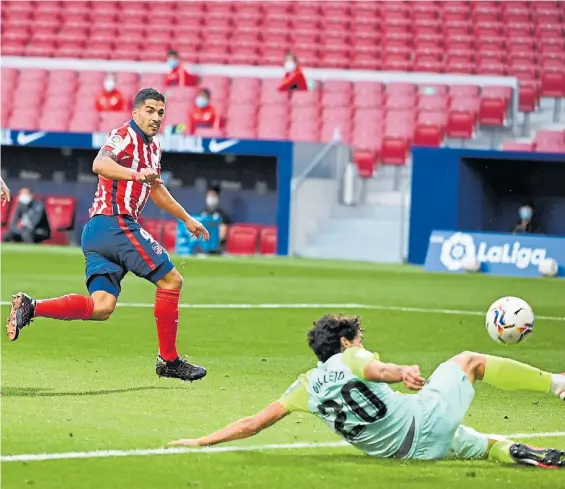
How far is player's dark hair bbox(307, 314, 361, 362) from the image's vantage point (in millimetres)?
6797

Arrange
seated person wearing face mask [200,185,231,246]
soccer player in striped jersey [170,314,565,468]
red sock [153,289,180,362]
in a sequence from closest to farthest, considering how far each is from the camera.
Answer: soccer player in striped jersey [170,314,565,468], red sock [153,289,180,362], seated person wearing face mask [200,185,231,246]

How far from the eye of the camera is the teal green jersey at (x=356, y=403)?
6.72 metres

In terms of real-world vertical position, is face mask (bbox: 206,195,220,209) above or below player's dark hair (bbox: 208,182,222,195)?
below

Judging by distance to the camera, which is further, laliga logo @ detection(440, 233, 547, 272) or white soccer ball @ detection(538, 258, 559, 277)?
laliga logo @ detection(440, 233, 547, 272)

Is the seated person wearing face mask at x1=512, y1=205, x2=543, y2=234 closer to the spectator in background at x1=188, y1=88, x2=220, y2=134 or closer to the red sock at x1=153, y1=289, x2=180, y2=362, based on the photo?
the spectator in background at x1=188, y1=88, x2=220, y2=134

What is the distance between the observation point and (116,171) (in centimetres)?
920

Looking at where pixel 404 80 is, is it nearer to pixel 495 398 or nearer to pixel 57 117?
pixel 57 117

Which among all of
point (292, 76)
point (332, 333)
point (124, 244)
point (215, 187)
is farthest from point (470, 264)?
point (332, 333)

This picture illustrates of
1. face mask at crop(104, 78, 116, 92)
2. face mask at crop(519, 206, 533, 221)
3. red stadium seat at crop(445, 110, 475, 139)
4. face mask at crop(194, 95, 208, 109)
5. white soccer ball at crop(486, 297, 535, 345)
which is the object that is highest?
face mask at crop(104, 78, 116, 92)

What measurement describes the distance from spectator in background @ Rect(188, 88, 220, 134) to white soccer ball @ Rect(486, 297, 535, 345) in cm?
1852

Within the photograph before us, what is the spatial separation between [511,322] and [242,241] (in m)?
17.7

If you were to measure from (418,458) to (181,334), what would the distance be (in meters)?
6.32

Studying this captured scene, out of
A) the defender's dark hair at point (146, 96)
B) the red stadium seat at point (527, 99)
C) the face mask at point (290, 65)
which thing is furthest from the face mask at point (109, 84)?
the defender's dark hair at point (146, 96)

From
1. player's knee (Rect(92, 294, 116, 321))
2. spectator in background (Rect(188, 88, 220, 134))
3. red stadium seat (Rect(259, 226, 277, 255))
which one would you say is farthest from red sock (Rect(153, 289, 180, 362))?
spectator in background (Rect(188, 88, 220, 134))
